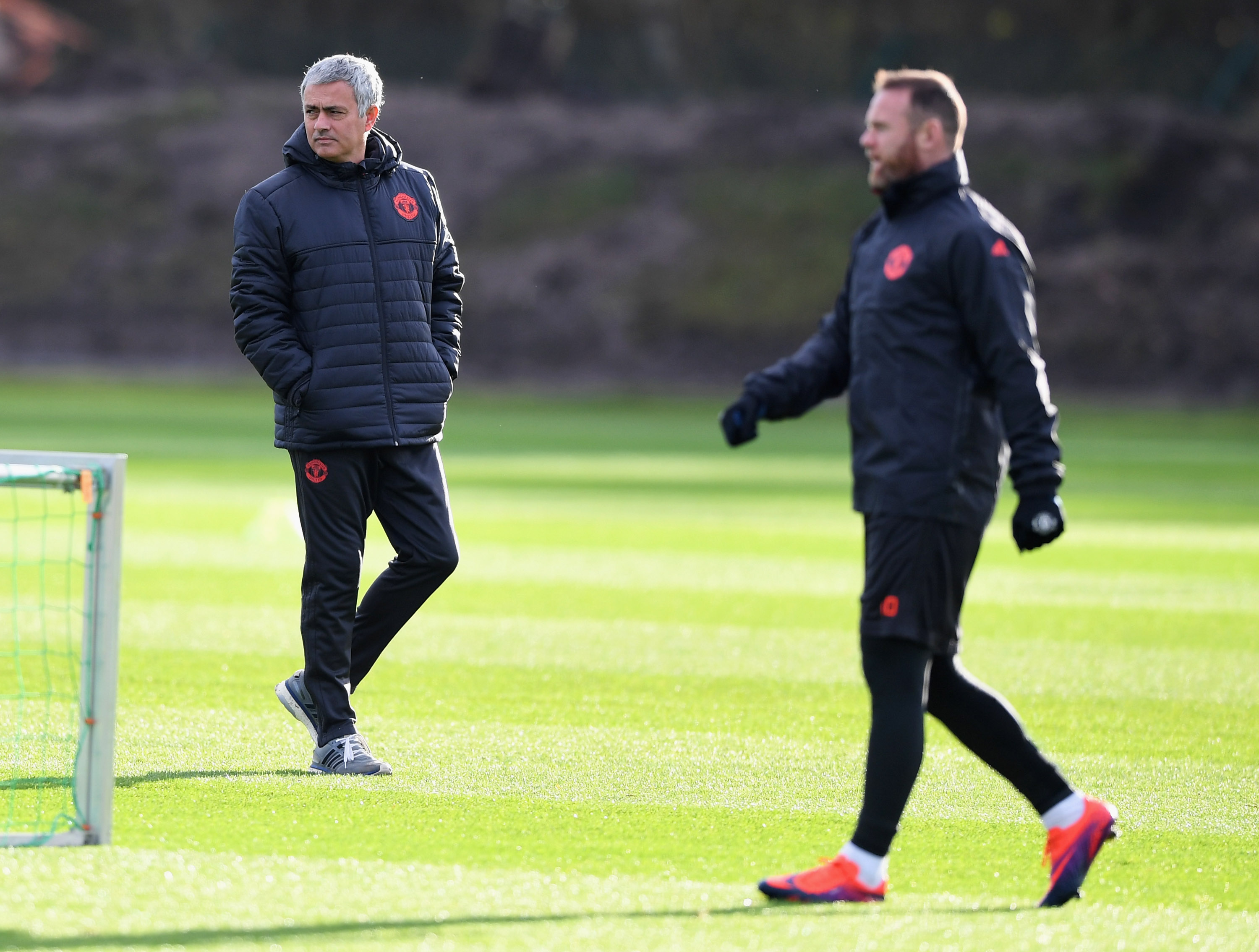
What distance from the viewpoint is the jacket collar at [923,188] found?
4.66 metres

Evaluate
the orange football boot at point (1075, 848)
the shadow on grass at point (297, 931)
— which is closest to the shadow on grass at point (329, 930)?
the shadow on grass at point (297, 931)

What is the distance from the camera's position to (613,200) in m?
42.2

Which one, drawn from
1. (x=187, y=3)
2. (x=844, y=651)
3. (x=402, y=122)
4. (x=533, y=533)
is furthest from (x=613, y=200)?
(x=844, y=651)

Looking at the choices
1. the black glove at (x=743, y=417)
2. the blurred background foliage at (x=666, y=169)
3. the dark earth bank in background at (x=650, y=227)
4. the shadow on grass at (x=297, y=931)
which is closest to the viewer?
the shadow on grass at (x=297, y=931)

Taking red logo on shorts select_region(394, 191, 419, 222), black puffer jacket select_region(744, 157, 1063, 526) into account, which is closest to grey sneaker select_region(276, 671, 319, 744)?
red logo on shorts select_region(394, 191, 419, 222)

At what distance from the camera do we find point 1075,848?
15.4 ft

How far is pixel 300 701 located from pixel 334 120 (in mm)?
1900

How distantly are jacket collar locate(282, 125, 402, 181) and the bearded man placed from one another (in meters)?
1.98

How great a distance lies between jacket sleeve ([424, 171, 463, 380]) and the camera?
641 cm

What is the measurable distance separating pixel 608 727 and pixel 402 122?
39167mm

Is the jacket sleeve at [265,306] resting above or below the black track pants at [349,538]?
above

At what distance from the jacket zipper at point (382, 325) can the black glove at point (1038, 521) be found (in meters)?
2.33

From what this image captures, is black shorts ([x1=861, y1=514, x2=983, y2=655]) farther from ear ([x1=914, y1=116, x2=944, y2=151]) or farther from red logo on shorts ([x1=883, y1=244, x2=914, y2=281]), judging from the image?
ear ([x1=914, y1=116, x2=944, y2=151])

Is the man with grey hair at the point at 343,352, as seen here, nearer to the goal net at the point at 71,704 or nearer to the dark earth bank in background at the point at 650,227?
the goal net at the point at 71,704
